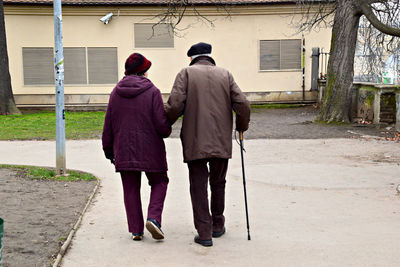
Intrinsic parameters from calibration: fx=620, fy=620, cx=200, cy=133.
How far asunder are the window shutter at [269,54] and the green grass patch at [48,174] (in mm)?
16729

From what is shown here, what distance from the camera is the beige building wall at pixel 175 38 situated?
2480 centimetres

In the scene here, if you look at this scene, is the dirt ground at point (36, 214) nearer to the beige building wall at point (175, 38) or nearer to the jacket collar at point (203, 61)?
the jacket collar at point (203, 61)

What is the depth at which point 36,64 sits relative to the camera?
81.7 ft

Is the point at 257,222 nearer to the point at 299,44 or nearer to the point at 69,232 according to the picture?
the point at 69,232

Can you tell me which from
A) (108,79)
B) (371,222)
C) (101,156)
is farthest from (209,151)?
(108,79)

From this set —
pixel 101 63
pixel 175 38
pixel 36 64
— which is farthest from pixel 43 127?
pixel 175 38

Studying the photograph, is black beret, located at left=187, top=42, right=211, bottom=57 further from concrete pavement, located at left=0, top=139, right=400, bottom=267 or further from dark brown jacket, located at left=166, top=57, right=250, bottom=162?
concrete pavement, located at left=0, top=139, right=400, bottom=267

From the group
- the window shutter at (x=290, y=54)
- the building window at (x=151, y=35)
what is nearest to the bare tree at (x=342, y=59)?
the window shutter at (x=290, y=54)

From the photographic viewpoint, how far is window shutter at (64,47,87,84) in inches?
978

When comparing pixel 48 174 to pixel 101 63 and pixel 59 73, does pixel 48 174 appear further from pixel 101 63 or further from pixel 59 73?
pixel 101 63

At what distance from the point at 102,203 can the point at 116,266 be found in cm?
257

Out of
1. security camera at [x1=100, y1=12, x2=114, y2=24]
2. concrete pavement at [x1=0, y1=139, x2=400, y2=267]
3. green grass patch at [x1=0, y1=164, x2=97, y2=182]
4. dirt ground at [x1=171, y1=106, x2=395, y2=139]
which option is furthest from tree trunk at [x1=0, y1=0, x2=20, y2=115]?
green grass patch at [x1=0, y1=164, x2=97, y2=182]

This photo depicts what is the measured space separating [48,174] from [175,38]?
1652 cm

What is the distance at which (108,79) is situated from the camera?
2512 cm
